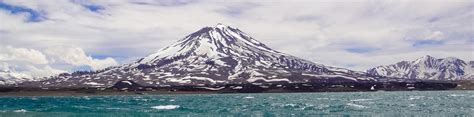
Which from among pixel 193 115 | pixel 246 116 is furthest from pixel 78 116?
pixel 246 116

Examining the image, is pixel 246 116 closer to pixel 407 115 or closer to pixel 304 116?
pixel 304 116

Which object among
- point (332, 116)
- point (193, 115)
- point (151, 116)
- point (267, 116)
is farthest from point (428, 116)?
point (151, 116)

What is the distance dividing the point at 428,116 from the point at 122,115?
3612cm

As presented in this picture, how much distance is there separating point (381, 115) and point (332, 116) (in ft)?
18.4

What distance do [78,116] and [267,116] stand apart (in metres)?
23.2

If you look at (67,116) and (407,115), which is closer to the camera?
(407,115)

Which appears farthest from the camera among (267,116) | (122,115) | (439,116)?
(122,115)

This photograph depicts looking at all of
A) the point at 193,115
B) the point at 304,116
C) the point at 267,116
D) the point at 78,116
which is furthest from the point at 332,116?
the point at 78,116

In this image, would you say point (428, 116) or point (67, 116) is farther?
point (67, 116)

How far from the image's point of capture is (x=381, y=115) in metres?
64.5

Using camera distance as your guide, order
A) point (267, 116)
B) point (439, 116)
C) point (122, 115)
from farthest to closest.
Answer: point (122, 115), point (267, 116), point (439, 116)

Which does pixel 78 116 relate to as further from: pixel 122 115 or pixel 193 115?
pixel 193 115

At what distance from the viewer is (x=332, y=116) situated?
64062 millimetres

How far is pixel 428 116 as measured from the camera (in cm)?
6266
